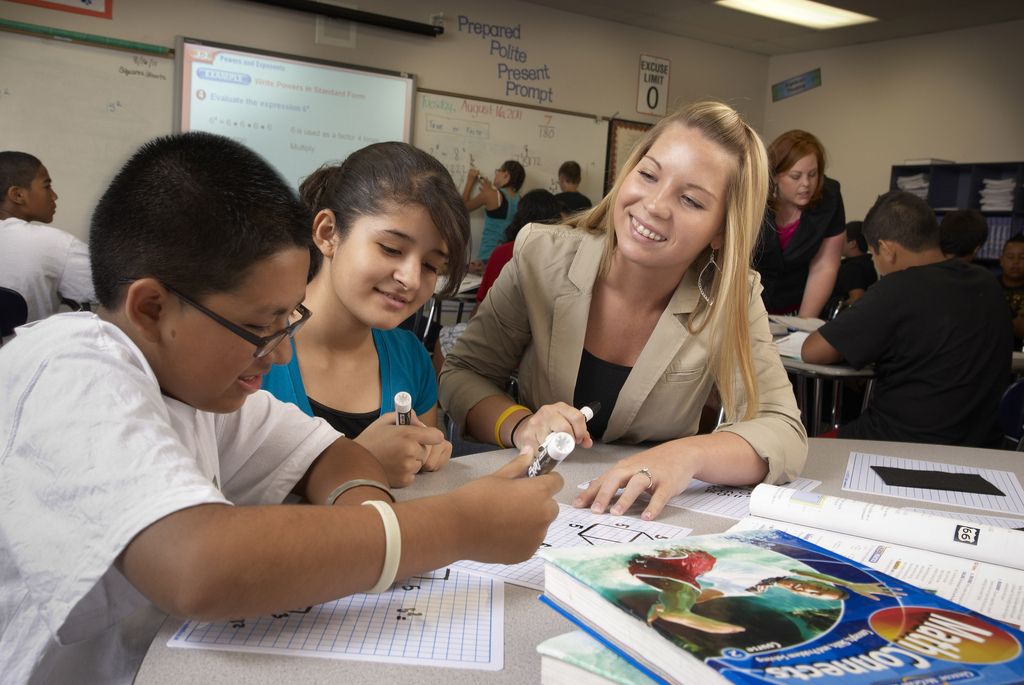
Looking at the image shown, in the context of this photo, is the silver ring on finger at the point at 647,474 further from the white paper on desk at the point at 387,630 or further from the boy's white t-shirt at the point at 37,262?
the boy's white t-shirt at the point at 37,262

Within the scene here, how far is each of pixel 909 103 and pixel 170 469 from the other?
780 cm

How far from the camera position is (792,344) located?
331 centimetres

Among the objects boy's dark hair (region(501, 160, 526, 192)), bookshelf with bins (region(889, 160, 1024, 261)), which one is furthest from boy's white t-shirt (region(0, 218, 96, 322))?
bookshelf with bins (region(889, 160, 1024, 261))

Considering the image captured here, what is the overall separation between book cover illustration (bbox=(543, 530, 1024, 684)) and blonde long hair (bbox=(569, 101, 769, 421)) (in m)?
0.75

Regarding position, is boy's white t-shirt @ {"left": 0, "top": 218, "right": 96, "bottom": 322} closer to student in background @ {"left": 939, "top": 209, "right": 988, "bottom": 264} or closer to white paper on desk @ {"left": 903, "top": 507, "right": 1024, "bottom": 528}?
white paper on desk @ {"left": 903, "top": 507, "right": 1024, "bottom": 528}

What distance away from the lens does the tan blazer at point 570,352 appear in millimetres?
1528

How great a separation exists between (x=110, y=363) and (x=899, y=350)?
2.77m

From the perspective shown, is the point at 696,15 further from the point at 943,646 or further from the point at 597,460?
the point at 943,646

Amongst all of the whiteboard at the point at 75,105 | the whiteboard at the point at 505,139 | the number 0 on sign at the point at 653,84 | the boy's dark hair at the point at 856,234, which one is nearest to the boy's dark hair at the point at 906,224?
the boy's dark hair at the point at 856,234

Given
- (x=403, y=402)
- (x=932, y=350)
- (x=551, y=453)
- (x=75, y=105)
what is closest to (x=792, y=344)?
(x=932, y=350)

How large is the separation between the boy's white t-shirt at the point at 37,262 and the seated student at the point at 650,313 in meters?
2.65

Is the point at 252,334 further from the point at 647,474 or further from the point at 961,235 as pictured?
the point at 961,235

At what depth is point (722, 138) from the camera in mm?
1546

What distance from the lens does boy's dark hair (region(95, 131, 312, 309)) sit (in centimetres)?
75
